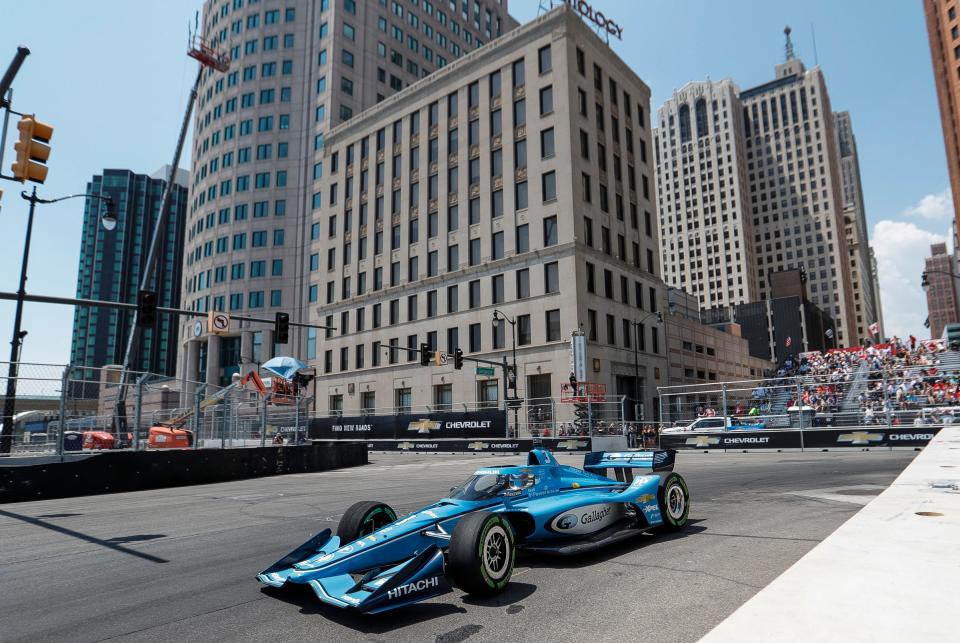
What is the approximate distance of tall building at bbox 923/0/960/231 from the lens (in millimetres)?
84875

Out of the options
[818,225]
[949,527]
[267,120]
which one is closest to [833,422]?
[949,527]

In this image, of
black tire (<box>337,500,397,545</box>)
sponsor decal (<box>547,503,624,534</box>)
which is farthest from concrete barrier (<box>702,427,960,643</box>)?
black tire (<box>337,500,397,545</box>)

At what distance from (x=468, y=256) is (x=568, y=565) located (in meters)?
47.1

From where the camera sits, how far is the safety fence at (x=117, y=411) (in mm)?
15062

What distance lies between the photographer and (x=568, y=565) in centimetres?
676

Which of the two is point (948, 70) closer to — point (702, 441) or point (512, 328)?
point (512, 328)

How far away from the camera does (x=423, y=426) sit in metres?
38.1

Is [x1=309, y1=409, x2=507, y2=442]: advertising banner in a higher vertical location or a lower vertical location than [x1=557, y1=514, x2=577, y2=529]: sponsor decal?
higher

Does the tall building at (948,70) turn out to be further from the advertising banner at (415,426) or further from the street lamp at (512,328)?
the advertising banner at (415,426)

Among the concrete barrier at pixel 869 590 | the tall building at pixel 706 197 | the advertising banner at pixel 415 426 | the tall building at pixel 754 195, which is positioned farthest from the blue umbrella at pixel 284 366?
the tall building at pixel 754 195

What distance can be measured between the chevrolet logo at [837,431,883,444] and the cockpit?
69.7 ft

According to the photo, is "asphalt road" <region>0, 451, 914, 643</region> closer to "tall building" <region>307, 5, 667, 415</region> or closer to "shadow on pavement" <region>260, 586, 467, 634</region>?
"shadow on pavement" <region>260, 586, 467, 634</region>

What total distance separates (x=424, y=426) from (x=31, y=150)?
28.8 m

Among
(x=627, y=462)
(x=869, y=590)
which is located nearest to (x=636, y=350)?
(x=627, y=462)
